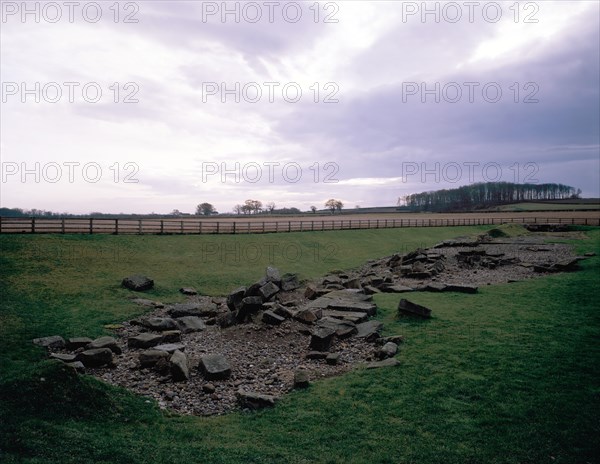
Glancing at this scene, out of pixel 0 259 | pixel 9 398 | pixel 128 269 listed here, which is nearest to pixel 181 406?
pixel 9 398

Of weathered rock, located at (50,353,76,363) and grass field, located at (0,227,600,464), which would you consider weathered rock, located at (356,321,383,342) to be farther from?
weathered rock, located at (50,353,76,363)

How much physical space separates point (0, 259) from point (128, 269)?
6.62 metres

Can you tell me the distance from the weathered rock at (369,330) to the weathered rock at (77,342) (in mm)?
8860

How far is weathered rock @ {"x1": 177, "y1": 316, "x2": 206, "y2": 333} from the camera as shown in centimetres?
1459

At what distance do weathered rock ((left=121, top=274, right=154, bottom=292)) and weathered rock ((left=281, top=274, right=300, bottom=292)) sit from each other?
7506mm

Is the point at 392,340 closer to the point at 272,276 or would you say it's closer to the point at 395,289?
the point at 272,276

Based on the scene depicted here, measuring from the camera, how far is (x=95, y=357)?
35.5ft

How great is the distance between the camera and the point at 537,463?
6.21 metres

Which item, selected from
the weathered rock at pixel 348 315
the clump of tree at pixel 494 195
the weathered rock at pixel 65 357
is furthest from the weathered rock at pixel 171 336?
the clump of tree at pixel 494 195

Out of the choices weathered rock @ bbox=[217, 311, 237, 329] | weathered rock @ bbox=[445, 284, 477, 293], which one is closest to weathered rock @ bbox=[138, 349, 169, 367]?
weathered rock @ bbox=[217, 311, 237, 329]

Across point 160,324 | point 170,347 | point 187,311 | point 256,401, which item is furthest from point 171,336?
point 256,401

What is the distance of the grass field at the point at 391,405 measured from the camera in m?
6.48

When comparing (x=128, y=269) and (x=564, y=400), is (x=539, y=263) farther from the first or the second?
(x=128, y=269)

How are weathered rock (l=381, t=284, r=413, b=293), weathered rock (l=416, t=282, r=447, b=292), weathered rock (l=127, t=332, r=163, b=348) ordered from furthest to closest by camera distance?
weathered rock (l=381, t=284, r=413, b=293) < weathered rock (l=416, t=282, r=447, b=292) < weathered rock (l=127, t=332, r=163, b=348)
